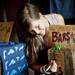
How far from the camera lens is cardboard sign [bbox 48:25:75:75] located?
0.91 m

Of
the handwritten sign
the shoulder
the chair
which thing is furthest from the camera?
the shoulder

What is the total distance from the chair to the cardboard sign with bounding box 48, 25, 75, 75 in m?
0.11

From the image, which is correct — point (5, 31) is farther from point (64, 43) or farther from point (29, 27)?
point (64, 43)

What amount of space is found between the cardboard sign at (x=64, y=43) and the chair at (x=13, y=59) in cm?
11

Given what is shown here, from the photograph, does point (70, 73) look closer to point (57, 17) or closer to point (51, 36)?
point (51, 36)

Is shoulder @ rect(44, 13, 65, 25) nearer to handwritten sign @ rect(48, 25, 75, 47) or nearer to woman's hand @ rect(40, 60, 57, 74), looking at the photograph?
handwritten sign @ rect(48, 25, 75, 47)

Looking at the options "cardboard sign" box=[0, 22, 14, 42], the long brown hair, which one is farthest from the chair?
"cardboard sign" box=[0, 22, 14, 42]

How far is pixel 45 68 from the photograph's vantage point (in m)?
0.91

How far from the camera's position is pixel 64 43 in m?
0.98

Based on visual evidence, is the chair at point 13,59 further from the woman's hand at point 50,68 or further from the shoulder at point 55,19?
the shoulder at point 55,19

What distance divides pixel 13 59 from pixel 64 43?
0.22 m

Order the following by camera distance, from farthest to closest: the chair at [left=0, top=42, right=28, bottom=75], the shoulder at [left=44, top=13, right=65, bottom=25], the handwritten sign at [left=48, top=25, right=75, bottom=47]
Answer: the shoulder at [left=44, top=13, right=65, bottom=25] < the handwritten sign at [left=48, top=25, right=75, bottom=47] < the chair at [left=0, top=42, right=28, bottom=75]

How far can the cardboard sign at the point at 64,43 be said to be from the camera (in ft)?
2.99

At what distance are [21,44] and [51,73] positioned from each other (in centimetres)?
17
